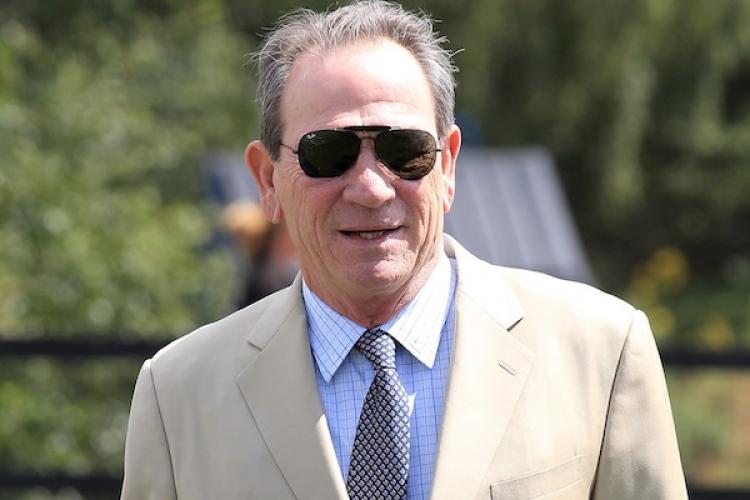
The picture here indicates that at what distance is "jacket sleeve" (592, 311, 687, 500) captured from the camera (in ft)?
7.78

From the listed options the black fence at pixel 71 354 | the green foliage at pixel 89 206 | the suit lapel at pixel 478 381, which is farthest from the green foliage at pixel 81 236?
the suit lapel at pixel 478 381

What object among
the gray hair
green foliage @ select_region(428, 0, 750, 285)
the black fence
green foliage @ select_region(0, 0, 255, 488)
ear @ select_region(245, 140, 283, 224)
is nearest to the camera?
the gray hair

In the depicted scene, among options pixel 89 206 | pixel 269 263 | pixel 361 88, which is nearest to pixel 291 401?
pixel 361 88

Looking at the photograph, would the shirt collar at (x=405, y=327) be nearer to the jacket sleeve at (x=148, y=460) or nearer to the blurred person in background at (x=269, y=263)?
the jacket sleeve at (x=148, y=460)

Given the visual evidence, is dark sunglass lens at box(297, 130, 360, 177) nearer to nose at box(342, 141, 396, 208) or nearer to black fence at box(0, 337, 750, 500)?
nose at box(342, 141, 396, 208)

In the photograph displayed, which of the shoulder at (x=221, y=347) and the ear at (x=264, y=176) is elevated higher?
the ear at (x=264, y=176)

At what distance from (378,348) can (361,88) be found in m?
0.45

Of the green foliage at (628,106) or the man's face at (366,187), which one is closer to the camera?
the man's face at (366,187)

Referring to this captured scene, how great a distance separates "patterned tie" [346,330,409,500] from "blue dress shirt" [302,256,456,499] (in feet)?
0.06

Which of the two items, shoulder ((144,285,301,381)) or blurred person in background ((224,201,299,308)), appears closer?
shoulder ((144,285,301,381))

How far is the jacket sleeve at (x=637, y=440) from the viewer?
237 centimetres

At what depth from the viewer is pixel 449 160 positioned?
256cm

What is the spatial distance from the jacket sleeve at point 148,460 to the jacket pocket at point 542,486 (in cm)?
57

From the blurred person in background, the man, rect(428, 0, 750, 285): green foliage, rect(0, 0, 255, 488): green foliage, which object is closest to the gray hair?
the man
